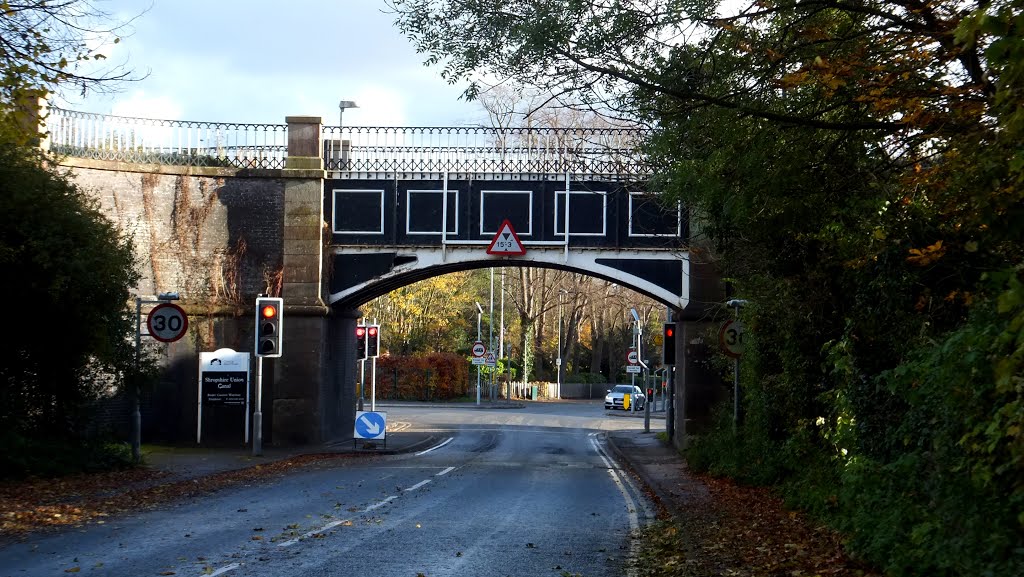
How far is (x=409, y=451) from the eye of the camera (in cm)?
2728

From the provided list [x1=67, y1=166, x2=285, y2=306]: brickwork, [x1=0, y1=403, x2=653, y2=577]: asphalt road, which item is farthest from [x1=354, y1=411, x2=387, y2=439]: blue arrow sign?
[x1=67, y1=166, x2=285, y2=306]: brickwork

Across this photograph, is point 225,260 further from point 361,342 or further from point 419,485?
point 419,485

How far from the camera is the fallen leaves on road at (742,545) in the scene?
9234mm

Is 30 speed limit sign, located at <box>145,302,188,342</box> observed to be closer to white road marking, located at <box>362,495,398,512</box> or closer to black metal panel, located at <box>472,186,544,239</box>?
white road marking, located at <box>362,495,398,512</box>

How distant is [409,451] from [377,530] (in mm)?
15809

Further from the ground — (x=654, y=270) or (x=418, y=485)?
(x=654, y=270)

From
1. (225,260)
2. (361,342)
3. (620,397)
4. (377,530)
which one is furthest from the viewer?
(620,397)

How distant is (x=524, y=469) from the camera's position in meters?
22.1

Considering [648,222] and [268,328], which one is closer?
[268,328]

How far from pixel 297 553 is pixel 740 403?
12.4m

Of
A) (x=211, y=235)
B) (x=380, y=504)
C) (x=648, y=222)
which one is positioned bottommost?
(x=380, y=504)

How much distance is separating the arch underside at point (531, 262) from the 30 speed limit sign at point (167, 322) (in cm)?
764

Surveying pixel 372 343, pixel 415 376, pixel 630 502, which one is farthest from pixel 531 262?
pixel 415 376

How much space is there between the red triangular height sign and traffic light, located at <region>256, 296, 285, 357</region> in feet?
18.4
